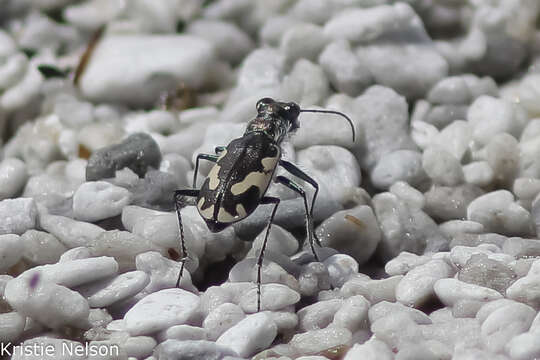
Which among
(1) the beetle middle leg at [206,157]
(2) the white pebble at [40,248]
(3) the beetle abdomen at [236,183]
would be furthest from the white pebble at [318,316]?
(2) the white pebble at [40,248]

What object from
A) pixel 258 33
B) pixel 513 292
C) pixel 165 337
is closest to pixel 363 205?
pixel 513 292

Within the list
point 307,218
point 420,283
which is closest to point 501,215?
point 420,283

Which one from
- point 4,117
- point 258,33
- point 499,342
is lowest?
point 4,117

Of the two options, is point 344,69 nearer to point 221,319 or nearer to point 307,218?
point 307,218

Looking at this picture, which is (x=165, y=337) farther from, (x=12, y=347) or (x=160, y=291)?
(x=12, y=347)

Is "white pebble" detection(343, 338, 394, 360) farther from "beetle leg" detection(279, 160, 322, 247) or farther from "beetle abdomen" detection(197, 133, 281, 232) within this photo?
"beetle leg" detection(279, 160, 322, 247)

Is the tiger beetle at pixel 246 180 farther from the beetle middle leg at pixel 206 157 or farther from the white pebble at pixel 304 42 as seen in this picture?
the white pebble at pixel 304 42
